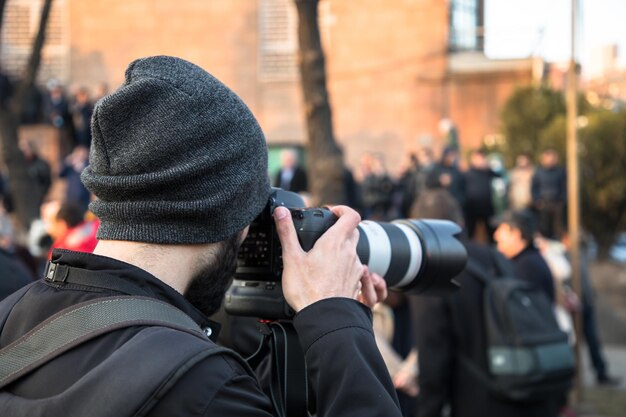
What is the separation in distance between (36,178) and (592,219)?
8.52m

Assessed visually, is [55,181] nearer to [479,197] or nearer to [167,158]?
[479,197]

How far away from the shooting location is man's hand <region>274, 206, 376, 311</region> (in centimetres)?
197

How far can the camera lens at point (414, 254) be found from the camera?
2.30m

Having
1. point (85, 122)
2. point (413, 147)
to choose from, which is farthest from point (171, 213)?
point (413, 147)

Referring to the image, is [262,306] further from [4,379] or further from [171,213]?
[4,379]

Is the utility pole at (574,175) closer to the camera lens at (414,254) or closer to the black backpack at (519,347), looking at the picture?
the black backpack at (519,347)

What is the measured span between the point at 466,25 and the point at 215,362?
65.9 feet

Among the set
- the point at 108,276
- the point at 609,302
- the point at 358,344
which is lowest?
the point at 609,302

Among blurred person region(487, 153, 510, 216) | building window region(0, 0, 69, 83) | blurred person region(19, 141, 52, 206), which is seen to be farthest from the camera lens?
building window region(0, 0, 69, 83)

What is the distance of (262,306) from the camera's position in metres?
2.12

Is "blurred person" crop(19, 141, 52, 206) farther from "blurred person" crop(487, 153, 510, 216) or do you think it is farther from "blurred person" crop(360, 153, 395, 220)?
"blurred person" crop(487, 153, 510, 216)

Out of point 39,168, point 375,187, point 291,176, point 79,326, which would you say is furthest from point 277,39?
point 79,326

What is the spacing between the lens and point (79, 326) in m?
1.62

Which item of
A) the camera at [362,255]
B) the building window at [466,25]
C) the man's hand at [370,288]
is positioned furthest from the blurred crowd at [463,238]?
the building window at [466,25]
